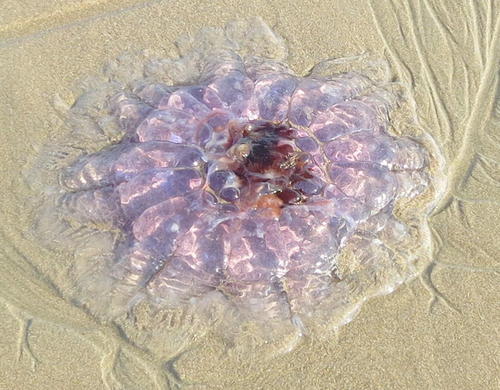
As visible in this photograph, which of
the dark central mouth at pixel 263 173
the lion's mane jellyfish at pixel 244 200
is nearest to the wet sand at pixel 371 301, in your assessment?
the lion's mane jellyfish at pixel 244 200

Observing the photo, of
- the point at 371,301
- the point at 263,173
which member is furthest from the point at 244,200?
the point at 371,301

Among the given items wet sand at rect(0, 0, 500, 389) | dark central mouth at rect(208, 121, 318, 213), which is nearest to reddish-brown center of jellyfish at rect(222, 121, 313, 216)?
dark central mouth at rect(208, 121, 318, 213)

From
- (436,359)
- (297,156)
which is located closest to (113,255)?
(297,156)

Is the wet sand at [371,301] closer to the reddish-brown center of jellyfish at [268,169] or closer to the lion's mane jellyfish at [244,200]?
the lion's mane jellyfish at [244,200]

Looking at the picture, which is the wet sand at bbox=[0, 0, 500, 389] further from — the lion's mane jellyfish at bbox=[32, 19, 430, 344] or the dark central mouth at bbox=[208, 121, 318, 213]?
the dark central mouth at bbox=[208, 121, 318, 213]

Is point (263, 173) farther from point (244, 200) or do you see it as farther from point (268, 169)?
point (244, 200)

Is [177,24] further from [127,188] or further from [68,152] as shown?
[127,188]
